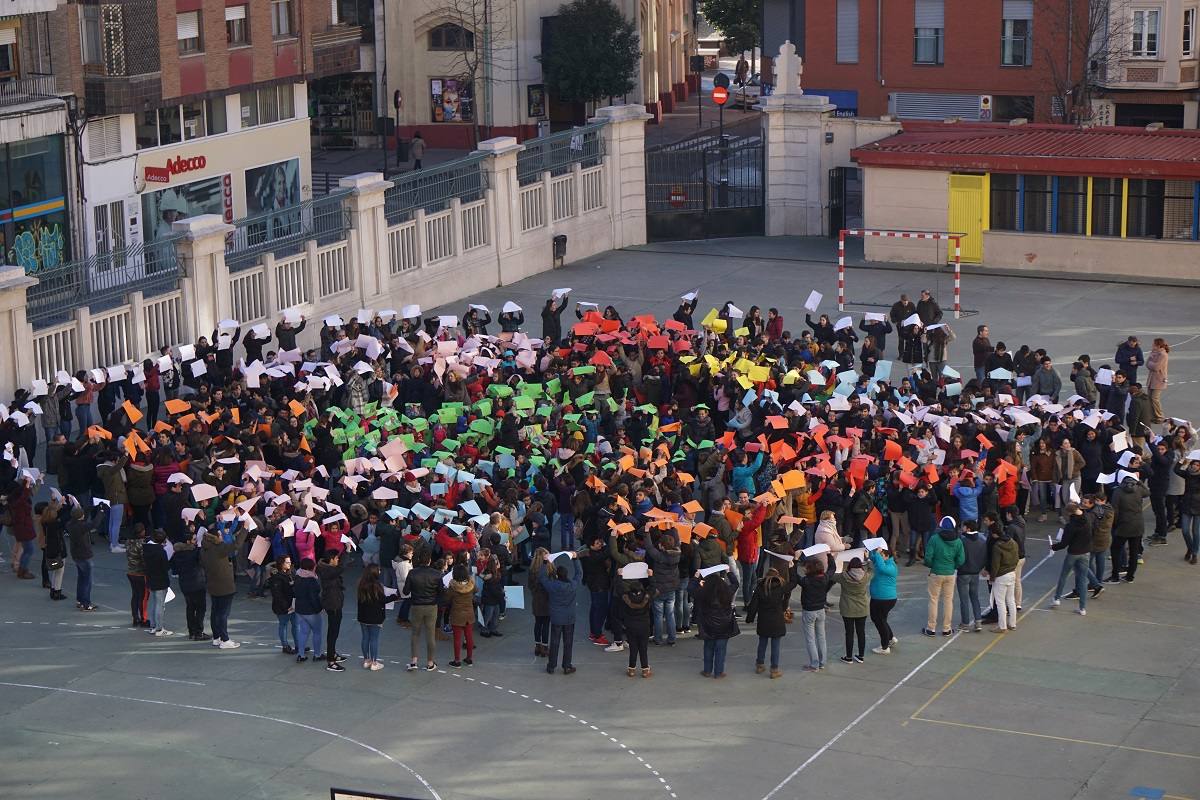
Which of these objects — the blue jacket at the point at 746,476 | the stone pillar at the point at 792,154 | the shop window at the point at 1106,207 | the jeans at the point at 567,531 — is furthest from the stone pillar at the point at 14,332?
the shop window at the point at 1106,207

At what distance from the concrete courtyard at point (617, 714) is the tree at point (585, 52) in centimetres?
4530

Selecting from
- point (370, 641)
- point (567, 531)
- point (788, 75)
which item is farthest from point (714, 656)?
point (788, 75)

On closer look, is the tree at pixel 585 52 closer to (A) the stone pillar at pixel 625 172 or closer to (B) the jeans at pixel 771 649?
(A) the stone pillar at pixel 625 172

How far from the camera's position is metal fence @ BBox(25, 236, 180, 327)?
3412 centimetres

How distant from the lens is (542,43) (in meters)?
70.7

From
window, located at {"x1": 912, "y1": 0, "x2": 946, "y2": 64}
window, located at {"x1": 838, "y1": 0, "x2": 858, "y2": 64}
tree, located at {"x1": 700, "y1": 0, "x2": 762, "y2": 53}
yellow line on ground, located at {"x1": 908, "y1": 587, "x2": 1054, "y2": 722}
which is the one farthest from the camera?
tree, located at {"x1": 700, "y1": 0, "x2": 762, "y2": 53}

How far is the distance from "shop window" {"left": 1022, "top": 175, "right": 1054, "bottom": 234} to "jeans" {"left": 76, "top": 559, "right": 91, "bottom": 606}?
2738 cm

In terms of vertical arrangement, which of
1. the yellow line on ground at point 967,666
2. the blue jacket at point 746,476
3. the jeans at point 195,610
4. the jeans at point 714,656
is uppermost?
the blue jacket at point 746,476

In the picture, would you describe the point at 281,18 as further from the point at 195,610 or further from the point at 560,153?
the point at 195,610

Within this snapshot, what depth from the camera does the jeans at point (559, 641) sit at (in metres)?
23.0

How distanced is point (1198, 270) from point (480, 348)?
19495mm

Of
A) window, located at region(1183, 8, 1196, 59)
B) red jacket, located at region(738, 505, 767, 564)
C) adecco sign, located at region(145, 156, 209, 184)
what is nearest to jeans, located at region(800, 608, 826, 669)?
red jacket, located at region(738, 505, 767, 564)

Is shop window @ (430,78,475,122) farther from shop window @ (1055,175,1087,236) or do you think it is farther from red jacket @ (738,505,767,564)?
red jacket @ (738,505,767,564)

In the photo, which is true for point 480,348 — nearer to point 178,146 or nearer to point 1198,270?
point 1198,270
